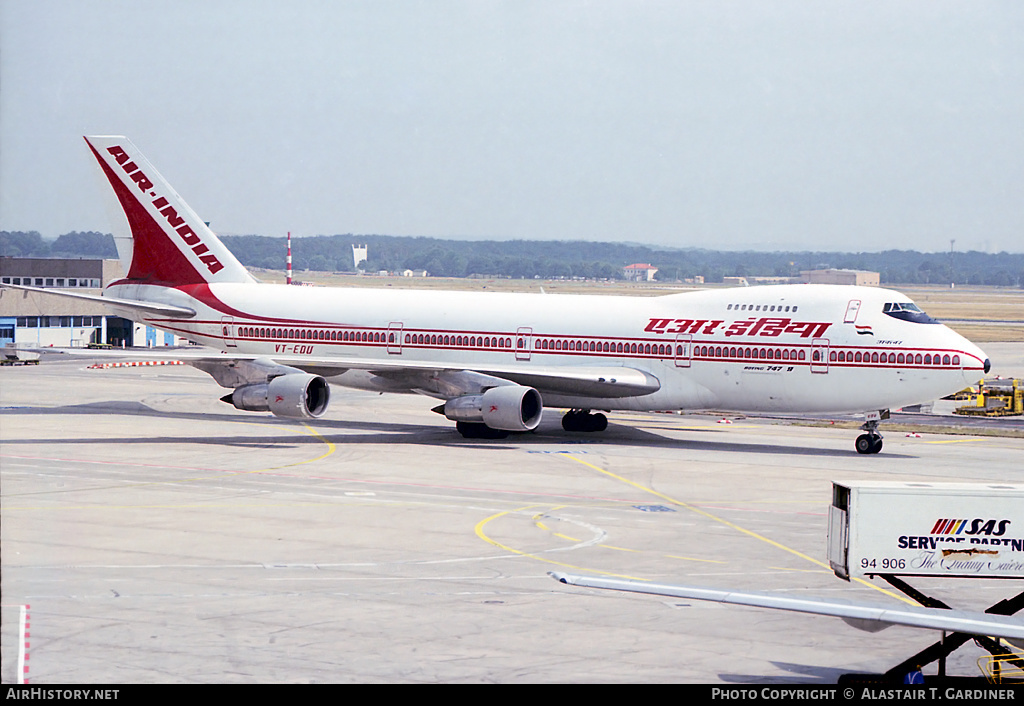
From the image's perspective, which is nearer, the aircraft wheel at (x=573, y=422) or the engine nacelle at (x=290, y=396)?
the engine nacelle at (x=290, y=396)

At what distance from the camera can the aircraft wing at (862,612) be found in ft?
41.2

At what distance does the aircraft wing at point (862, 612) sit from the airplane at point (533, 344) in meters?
27.7

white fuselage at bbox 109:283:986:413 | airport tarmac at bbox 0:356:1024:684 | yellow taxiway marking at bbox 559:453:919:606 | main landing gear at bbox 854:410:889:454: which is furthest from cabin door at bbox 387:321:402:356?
main landing gear at bbox 854:410:889:454

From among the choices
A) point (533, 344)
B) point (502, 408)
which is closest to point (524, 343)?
point (533, 344)

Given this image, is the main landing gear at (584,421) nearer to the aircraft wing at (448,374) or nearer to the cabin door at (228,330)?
the aircraft wing at (448,374)

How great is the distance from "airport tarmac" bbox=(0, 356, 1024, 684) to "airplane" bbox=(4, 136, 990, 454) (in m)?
1.78

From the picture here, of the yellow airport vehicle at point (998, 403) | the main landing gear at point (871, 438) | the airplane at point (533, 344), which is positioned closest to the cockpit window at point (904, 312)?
the airplane at point (533, 344)

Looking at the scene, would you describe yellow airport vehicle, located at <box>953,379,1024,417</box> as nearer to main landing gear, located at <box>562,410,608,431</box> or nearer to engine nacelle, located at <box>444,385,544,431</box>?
main landing gear, located at <box>562,410,608,431</box>

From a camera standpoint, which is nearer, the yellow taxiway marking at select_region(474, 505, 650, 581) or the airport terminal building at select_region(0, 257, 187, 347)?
the yellow taxiway marking at select_region(474, 505, 650, 581)

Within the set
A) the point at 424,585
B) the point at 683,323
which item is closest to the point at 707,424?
the point at 683,323

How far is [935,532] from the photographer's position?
16.2 metres

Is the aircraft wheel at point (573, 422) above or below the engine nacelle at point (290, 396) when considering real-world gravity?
below

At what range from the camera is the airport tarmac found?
16.9m

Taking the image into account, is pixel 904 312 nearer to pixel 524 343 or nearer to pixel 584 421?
pixel 584 421
